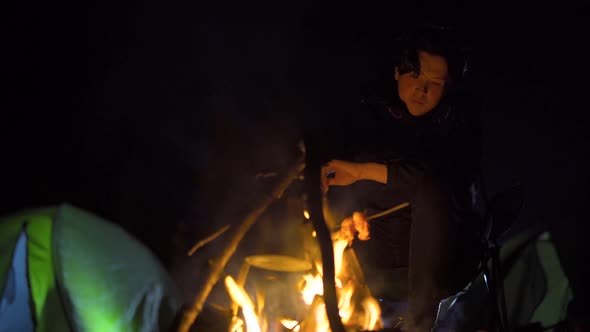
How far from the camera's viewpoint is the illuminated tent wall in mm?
2475

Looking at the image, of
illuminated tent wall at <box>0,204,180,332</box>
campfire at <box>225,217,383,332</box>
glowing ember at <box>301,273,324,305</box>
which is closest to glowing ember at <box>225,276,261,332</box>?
campfire at <box>225,217,383,332</box>

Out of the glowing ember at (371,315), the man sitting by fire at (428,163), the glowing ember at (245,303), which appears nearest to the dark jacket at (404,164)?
the man sitting by fire at (428,163)

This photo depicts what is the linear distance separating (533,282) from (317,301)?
165 centimetres

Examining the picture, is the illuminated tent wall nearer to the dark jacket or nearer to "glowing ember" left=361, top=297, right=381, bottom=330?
"glowing ember" left=361, top=297, right=381, bottom=330

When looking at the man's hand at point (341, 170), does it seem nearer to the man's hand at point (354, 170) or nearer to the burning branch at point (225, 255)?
the man's hand at point (354, 170)

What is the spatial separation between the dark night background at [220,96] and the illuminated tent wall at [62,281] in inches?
48.6

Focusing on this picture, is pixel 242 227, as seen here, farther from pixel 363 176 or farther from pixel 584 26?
pixel 584 26

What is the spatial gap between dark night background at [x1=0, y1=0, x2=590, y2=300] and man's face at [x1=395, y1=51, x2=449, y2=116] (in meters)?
0.37

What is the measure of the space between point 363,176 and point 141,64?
2.47 meters

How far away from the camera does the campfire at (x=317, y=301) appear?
8.03ft

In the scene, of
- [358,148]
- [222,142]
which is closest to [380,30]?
[358,148]

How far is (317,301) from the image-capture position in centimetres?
245

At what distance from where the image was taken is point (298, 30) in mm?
3488

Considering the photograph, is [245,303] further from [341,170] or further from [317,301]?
[341,170]
